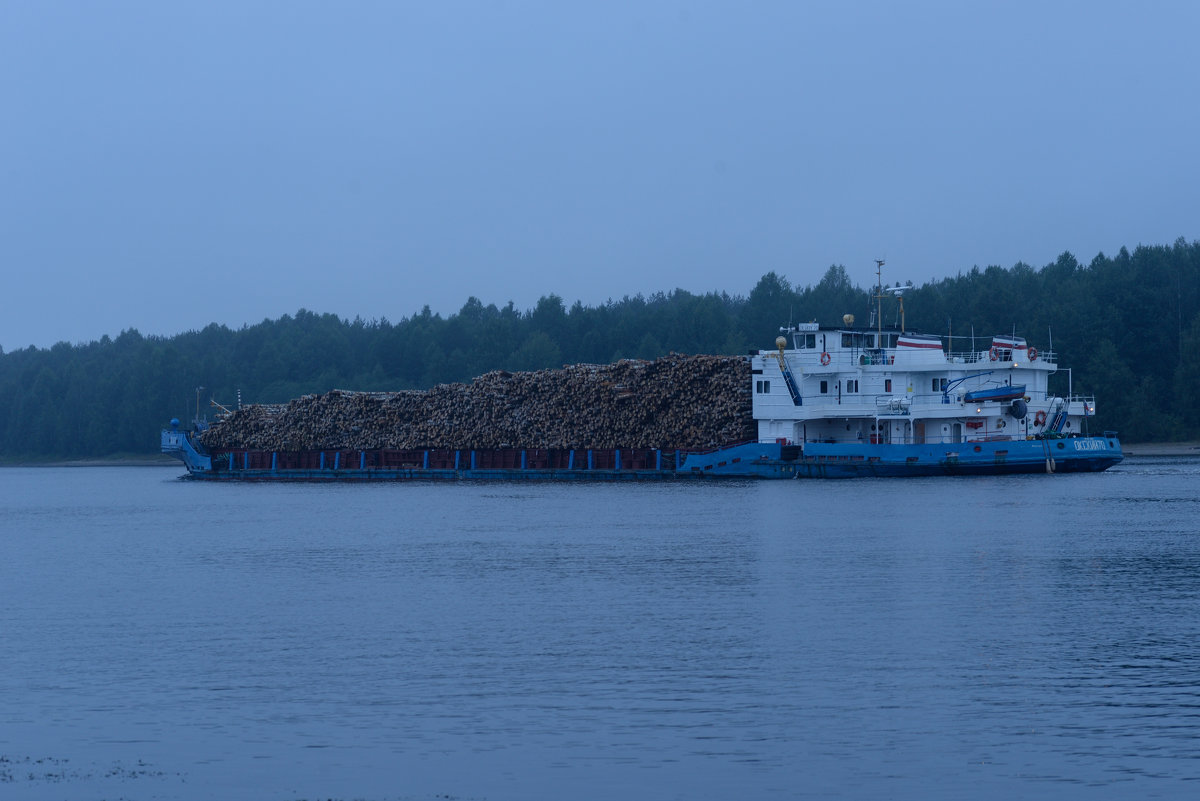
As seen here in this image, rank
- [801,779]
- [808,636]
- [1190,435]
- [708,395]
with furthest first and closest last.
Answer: [1190,435] → [708,395] → [808,636] → [801,779]

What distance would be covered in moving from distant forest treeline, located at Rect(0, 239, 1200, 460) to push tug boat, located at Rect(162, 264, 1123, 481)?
3494cm

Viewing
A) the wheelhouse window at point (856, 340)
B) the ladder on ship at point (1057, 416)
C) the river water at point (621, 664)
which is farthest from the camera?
the wheelhouse window at point (856, 340)

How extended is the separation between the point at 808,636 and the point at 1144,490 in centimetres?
3356

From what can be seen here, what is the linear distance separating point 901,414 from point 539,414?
2407 cm

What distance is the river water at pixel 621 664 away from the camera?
41.1 ft

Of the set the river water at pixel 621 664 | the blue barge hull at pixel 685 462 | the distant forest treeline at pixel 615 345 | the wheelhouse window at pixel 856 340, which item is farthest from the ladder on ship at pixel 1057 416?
the distant forest treeline at pixel 615 345

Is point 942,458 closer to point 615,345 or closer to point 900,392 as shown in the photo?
point 900,392

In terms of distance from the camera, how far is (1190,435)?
88500 millimetres

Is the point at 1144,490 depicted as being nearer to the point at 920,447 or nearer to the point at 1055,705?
the point at 920,447

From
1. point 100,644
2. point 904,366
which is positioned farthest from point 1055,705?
point 904,366

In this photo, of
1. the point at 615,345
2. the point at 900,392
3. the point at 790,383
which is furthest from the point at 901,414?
the point at 615,345

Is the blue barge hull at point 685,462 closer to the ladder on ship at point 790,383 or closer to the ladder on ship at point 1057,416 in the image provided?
the ladder on ship at point 1057,416

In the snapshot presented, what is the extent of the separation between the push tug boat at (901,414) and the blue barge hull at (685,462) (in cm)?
6

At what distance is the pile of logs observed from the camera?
211 ft
